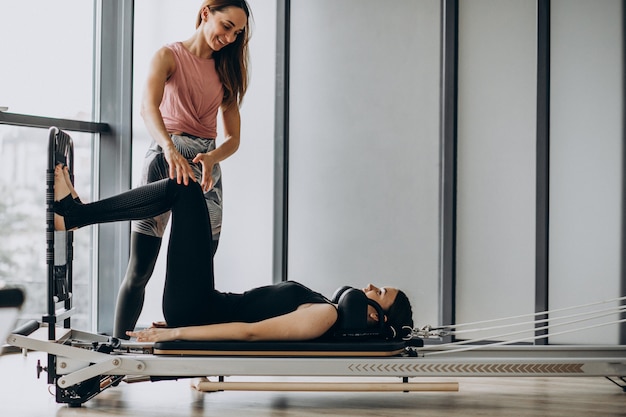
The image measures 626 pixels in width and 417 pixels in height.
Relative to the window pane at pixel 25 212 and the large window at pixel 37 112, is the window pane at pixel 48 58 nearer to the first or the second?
the large window at pixel 37 112

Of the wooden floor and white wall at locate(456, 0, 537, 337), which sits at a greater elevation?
white wall at locate(456, 0, 537, 337)

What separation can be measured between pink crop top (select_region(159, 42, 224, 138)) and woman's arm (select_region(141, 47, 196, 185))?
5 cm

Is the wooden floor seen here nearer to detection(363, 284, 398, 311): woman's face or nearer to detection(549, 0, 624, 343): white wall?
detection(363, 284, 398, 311): woman's face

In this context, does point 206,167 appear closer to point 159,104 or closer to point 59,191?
point 159,104

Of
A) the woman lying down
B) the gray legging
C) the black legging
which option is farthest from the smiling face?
the gray legging

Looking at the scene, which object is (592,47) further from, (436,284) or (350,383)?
(350,383)

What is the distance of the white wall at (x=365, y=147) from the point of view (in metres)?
3.79

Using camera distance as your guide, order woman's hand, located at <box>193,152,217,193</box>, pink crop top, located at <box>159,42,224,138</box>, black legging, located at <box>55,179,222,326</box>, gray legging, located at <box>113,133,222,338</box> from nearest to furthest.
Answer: black legging, located at <box>55,179,222,326</box> → woman's hand, located at <box>193,152,217,193</box> → gray legging, located at <box>113,133,222,338</box> → pink crop top, located at <box>159,42,224,138</box>

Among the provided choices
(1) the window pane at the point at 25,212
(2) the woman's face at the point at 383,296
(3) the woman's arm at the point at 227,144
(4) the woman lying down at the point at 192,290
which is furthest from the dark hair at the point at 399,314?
(1) the window pane at the point at 25,212

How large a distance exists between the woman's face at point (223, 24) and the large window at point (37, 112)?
1230 millimetres

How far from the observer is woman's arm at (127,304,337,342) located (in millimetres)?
2518

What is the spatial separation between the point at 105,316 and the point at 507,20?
253 centimetres

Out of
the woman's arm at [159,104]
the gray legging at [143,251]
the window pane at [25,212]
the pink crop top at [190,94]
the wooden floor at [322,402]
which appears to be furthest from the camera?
the window pane at [25,212]

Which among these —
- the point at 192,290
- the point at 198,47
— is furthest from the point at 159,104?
the point at 192,290
